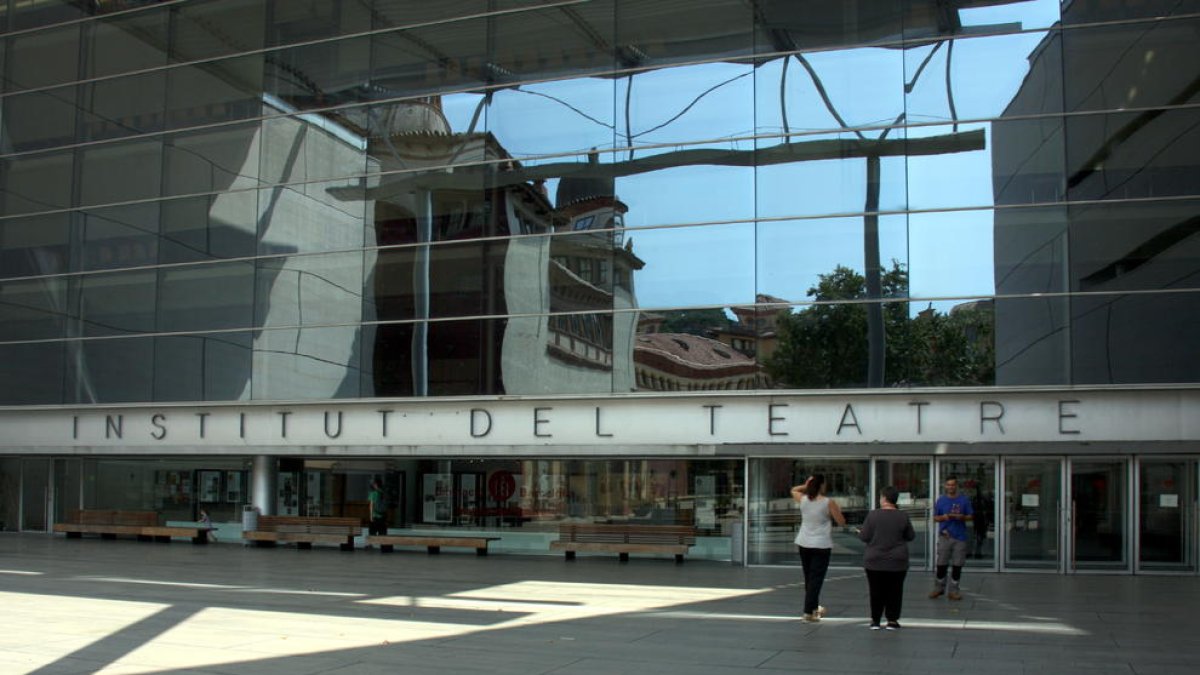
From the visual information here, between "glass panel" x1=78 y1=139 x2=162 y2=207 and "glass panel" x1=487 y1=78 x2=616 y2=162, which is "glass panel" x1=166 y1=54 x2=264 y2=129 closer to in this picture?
"glass panel" x1=78 y1=139 x2=162 y2=207

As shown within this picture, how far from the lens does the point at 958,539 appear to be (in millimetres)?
14156

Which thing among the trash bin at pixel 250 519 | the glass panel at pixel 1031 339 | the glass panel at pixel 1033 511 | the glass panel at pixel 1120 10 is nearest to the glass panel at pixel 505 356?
the trash bin at pixel 250 519

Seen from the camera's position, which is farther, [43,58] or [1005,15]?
[43,58]

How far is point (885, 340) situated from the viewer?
18.9 metres

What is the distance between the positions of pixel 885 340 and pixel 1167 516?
5.12 metres

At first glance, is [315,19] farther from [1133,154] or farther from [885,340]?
[1133,154]

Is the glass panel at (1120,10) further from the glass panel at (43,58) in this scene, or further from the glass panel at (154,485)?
the glass panel at (43,58)

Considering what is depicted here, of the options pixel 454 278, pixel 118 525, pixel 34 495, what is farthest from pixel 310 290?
pixel 34 495

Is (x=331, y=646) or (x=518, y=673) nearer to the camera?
(x=518, y=673)

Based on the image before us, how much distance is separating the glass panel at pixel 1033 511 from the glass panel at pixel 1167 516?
1.26 metres

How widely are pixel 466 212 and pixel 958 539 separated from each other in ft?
38.2

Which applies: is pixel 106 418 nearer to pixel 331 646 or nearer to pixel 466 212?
pixel 466 212

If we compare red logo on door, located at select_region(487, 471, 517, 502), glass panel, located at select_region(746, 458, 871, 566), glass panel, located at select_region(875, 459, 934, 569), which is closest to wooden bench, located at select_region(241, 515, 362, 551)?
red logo on door, located at select_region(487, 471, 517, 502)

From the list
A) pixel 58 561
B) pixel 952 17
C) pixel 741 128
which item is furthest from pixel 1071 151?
pixel 58 561
